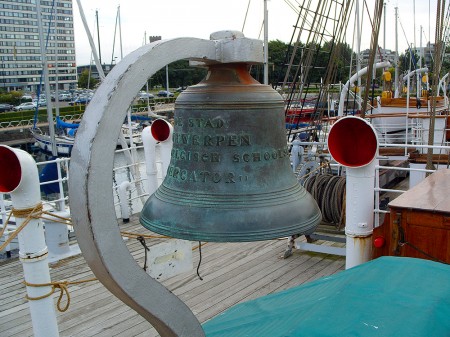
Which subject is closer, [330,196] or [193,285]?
[193,285]

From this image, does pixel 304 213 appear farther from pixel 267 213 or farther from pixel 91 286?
pixel 91 286

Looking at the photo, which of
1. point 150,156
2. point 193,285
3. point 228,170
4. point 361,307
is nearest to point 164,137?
point 150,156

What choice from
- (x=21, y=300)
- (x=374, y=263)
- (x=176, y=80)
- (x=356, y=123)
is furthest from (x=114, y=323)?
(x=176, y=80)

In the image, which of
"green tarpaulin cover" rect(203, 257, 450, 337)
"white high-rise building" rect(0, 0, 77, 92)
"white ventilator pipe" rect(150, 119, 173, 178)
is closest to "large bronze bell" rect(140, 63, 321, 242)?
"green tarpaulin cover" rect(203, 257, 450, 337)

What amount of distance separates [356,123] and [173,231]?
9.69 ft

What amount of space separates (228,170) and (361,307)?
3.93 feet

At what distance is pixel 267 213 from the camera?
5.94 ft

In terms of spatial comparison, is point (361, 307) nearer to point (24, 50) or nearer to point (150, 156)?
point (150, 156)

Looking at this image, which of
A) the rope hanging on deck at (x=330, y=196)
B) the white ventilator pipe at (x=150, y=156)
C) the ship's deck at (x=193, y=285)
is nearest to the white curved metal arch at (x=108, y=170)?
the ship's deck at (x=193, y=285)

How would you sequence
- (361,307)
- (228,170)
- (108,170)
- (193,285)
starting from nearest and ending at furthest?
(108,170), (228,170), (361,307), (193,285)

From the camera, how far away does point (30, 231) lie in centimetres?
321

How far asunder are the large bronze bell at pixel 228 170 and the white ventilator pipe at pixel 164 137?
14.6 ft

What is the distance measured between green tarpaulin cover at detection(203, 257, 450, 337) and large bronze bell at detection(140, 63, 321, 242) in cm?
76

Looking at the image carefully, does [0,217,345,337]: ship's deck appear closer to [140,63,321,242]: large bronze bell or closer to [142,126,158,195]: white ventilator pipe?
[142,126,158,195]: white ventilator pipe
